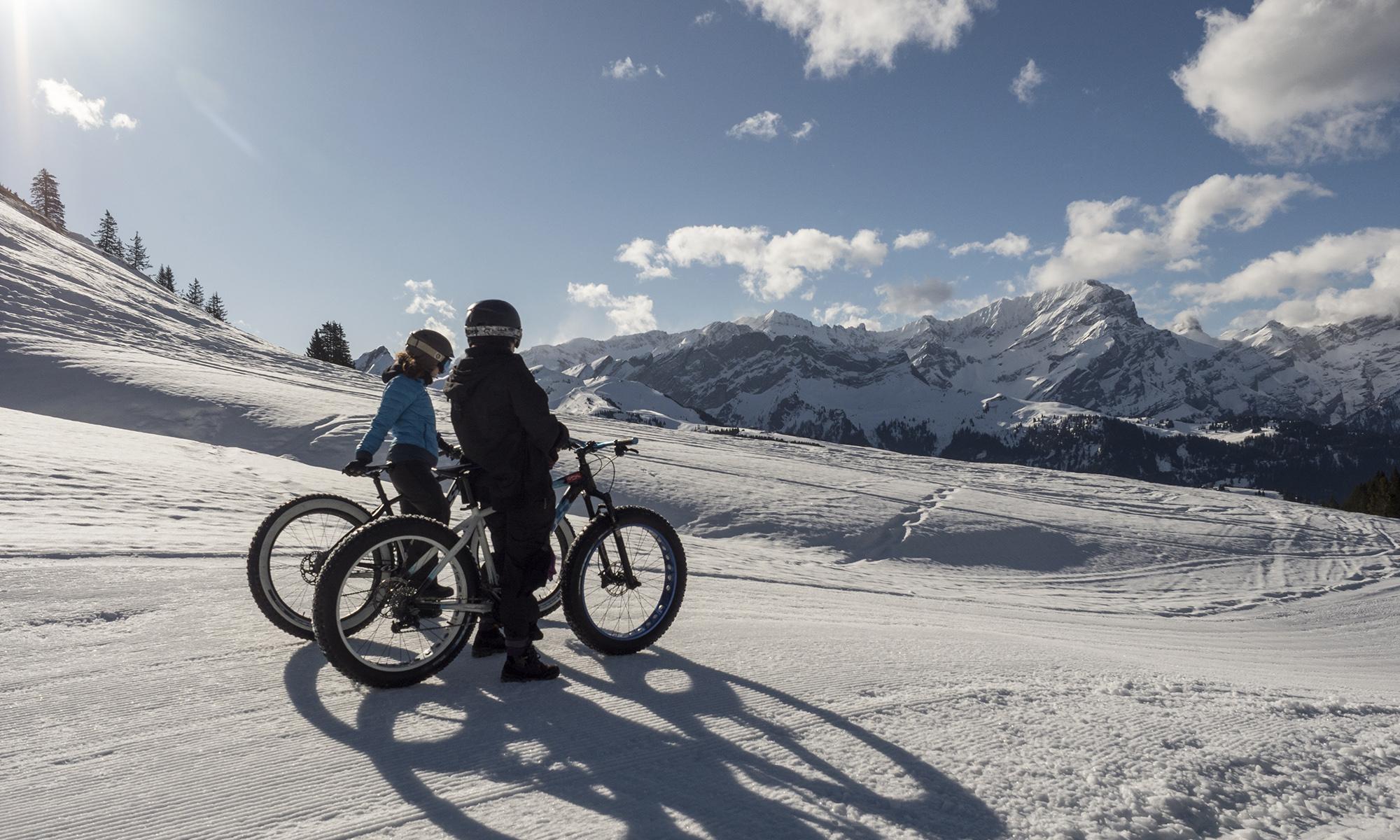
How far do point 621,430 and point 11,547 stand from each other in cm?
2228

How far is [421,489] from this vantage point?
501cm

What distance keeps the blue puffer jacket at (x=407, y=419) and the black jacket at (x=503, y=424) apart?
41.2 inches

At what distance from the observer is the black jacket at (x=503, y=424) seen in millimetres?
4184

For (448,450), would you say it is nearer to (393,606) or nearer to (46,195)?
(393,606)

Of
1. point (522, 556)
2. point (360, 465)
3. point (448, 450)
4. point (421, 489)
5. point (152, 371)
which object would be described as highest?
point (152, 371)

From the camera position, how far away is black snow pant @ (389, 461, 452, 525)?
196 inches

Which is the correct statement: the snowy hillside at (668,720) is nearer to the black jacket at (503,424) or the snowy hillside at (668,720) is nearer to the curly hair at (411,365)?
the black jacket at (503,424)

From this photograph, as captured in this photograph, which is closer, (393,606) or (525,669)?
(393,606)

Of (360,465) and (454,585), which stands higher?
(360,465)

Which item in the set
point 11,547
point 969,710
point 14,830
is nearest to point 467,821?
point 14,830

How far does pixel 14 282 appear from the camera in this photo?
36750 mm

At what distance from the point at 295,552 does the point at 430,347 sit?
1762 millimetres

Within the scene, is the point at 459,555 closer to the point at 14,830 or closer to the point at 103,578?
the point at 14,830

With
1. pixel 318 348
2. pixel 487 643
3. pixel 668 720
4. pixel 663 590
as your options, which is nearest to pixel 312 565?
pixel 487 643
